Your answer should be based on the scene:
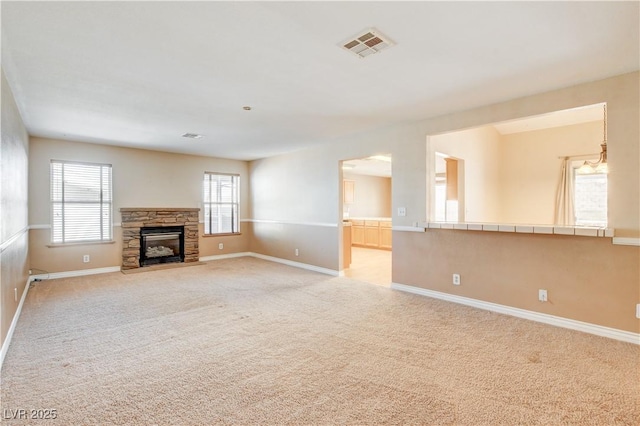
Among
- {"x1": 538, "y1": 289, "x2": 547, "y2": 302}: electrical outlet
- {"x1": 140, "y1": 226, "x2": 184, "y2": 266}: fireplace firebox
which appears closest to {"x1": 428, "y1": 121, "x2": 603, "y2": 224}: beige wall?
{"x1": 538, "y1": 289, "x2": 547, "y2": 302}: electrical outlet

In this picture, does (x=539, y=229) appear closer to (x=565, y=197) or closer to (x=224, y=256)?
(x=565, y=197)

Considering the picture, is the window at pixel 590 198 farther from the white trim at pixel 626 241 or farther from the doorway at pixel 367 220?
the doorway at pixel 367 220

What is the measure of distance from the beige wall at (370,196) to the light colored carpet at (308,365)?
22.1 feet

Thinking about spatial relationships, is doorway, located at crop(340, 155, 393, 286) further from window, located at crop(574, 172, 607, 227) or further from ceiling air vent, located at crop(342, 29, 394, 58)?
window, located at crop(574, 172, 607, 227)

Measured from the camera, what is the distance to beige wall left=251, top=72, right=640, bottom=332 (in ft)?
Result: 9.52

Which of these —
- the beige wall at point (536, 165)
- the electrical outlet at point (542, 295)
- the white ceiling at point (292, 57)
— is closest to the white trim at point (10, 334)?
the white ceiling at point (292, 57)

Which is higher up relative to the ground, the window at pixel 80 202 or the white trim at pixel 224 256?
the window at pixel 80 202

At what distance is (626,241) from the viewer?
2896 mm

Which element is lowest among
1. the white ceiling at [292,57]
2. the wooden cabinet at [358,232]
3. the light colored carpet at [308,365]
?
the light colored carpet at [308,365]

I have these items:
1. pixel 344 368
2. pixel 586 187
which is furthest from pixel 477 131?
pixel 344 368

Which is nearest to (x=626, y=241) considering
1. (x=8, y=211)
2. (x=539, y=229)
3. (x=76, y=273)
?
(x=539, y=229)

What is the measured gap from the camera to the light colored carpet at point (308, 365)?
6.29ft

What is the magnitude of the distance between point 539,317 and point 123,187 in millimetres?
7115

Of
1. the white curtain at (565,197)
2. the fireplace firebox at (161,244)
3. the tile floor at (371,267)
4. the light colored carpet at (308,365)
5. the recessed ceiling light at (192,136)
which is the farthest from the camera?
the fireplace firebox at (161,244)
